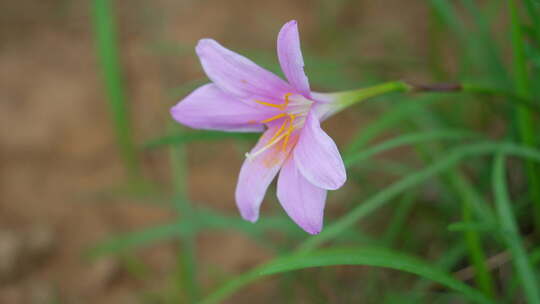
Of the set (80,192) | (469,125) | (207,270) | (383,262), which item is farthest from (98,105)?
(383,262)

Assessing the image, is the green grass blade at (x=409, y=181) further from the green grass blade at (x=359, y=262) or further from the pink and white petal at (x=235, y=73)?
the pink and white petal at (x=235, y=73)

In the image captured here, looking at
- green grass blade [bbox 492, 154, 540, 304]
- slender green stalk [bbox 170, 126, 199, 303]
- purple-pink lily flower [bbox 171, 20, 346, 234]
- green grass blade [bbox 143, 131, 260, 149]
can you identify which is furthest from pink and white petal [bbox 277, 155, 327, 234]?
slender green stalk [bbox 170, 126, 199, 303]

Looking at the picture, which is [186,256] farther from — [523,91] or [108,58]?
[523,91]

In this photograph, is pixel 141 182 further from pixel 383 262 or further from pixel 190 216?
pixel 383 262

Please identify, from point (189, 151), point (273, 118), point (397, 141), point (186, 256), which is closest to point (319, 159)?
point (273, 118)

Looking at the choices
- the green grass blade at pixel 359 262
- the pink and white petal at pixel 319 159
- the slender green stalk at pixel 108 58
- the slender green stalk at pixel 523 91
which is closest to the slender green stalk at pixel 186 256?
the slender green stalk at pixel 108 58

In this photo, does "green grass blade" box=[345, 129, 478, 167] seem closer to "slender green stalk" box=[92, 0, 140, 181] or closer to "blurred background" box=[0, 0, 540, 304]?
"blurred background" box=[0, 0, 540, 304]
